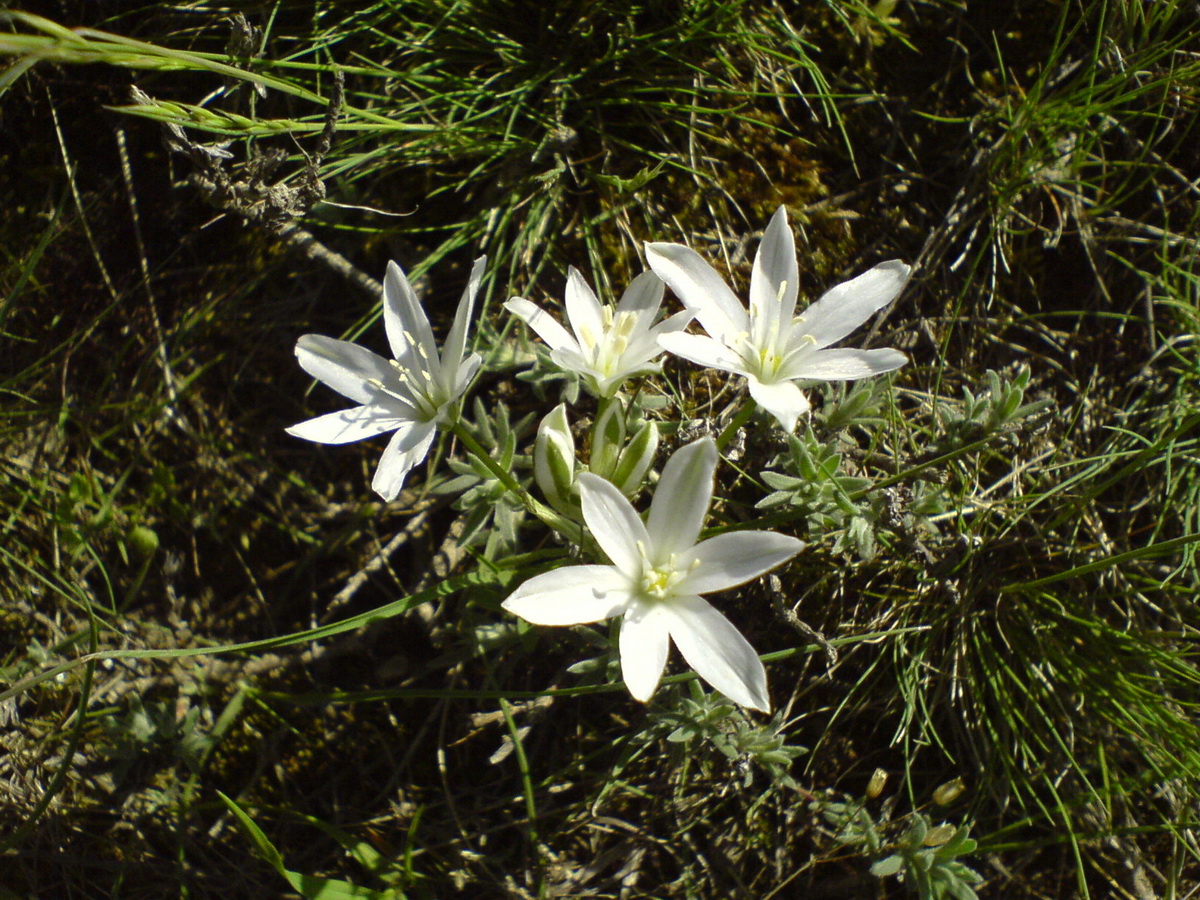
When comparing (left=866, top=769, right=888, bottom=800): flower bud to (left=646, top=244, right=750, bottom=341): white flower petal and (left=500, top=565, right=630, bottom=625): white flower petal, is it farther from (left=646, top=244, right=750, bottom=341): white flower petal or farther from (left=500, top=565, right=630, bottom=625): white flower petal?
(left=646, top=244, right=750, bottom=341): white flower petal

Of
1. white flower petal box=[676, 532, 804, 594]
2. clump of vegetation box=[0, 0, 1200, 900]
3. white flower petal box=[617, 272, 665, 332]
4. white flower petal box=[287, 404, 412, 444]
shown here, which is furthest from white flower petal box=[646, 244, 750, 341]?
white flower petal box=[287, 404, 412, 444]

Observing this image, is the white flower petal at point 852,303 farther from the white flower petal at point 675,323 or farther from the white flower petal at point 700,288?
the white flower petal at point 675,323

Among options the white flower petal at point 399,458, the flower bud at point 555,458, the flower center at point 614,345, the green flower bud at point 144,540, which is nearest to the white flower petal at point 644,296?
the flower center at point 614,345

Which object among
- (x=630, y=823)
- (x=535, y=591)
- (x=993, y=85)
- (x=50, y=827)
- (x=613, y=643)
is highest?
(x=993, y=85)

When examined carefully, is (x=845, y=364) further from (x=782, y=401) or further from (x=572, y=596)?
(x=572, y=596)

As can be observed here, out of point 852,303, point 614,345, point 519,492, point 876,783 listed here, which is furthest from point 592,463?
point 876,783

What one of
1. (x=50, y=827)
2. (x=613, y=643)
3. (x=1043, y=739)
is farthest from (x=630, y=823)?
(x=50, y=827)

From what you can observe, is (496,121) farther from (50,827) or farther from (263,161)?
(50,827)
